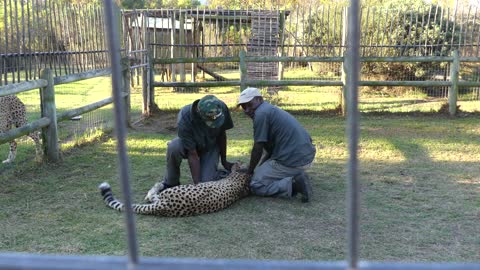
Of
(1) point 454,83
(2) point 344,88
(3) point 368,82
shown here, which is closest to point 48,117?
(2) point 344,88

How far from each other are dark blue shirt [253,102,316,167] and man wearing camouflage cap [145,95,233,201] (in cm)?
39

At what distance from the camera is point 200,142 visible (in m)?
5.14

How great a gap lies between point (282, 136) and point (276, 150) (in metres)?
0.20

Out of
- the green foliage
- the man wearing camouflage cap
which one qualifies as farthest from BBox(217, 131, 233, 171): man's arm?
the green foliage

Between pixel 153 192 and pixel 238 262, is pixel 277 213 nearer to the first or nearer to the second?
pixel 153 192

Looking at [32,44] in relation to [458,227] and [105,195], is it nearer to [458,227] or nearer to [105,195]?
[105,195]

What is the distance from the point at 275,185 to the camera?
515 centimetres

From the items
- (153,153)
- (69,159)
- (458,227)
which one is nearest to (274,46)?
(153,153)

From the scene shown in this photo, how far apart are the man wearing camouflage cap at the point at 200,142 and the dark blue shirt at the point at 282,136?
39 cm

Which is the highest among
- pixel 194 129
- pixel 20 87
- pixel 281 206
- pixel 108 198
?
pixel 20 87

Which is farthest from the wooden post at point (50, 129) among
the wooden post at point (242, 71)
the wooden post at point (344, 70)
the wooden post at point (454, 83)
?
the wooden post at point (454, 83)

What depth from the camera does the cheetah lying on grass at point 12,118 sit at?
654 cm

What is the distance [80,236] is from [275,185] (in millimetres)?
2005

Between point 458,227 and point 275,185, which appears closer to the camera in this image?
point 458,227
